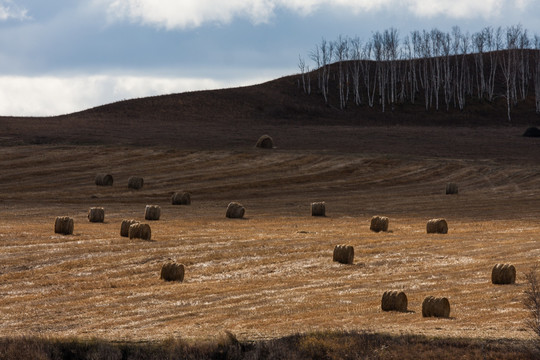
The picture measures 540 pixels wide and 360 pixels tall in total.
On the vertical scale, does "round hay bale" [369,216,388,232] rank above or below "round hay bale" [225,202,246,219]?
below

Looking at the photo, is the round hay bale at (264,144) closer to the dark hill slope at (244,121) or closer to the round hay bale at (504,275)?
the dark hill slope at (244,121)

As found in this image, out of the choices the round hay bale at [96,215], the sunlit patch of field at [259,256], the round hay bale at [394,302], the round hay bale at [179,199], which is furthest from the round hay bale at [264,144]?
the round hay bale at [394,302]

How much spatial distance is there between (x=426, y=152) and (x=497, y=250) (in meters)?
44.4

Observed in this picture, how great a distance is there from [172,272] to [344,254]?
5583 millimetres

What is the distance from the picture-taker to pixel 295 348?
14680 millimetres

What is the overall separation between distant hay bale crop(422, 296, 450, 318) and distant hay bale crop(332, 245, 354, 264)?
8366 millimetres

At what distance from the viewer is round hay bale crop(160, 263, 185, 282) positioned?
2467cm

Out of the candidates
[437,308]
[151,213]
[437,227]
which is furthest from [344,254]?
[151,213]

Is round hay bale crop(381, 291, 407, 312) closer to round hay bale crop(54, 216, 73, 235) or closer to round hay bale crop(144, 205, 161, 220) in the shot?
round hay bale crop(54, 216, 73, 235)

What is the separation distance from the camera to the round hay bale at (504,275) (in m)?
22.6

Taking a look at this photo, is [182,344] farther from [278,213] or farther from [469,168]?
[469,168]

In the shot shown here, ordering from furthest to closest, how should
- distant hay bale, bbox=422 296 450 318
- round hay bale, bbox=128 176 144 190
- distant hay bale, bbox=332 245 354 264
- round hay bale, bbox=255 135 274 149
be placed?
round hay bale, bbox=255 135 274 149, round hay bale, bbox=128 176 144 190, distant hay bale, bbox=332 245 354 264, distant hay bale, bbox=422 296 450 318

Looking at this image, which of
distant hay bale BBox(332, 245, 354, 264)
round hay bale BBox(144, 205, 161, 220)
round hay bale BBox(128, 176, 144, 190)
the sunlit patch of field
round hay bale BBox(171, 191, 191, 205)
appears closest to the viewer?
the sunlit patch of field

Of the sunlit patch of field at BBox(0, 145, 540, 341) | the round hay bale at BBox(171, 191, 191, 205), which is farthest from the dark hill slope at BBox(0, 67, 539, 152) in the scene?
the round hay bale at BBox(171, 191, 191, 205)
